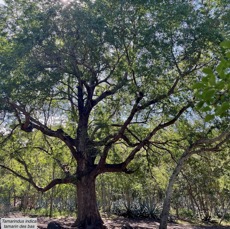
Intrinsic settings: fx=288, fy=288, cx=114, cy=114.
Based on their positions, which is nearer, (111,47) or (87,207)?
(111,47)

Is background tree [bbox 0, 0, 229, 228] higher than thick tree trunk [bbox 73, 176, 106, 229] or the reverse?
higher

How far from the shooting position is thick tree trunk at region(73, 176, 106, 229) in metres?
10.7

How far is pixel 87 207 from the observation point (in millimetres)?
10992

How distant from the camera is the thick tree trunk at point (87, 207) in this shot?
1070 centimetres

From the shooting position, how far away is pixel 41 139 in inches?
533

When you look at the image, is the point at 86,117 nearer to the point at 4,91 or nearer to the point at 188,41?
the point at 4,91

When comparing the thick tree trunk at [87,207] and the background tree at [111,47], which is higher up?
the background tree at [111,47]

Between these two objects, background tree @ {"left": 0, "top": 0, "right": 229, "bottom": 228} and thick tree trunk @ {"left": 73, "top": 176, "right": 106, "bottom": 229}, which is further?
thick tree trunk @ {"left": 73, "top": 176, "right": 106, "bottom": 229}

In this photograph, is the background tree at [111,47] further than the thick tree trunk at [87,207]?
No

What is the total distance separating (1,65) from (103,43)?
279 centimetres

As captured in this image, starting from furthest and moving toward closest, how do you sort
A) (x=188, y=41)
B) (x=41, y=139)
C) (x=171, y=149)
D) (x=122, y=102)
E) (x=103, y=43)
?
(x=41, y=139) → (x=171, y=149) → (x=122, y=102) → (x=103, y=43) → (x=188, y=41)

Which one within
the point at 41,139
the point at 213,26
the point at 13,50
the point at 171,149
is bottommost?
the point at 171,149

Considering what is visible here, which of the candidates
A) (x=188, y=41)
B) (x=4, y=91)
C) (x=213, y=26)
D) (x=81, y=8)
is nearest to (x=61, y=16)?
(x=81, y=8)

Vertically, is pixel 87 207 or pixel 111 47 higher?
pixel 111 47
